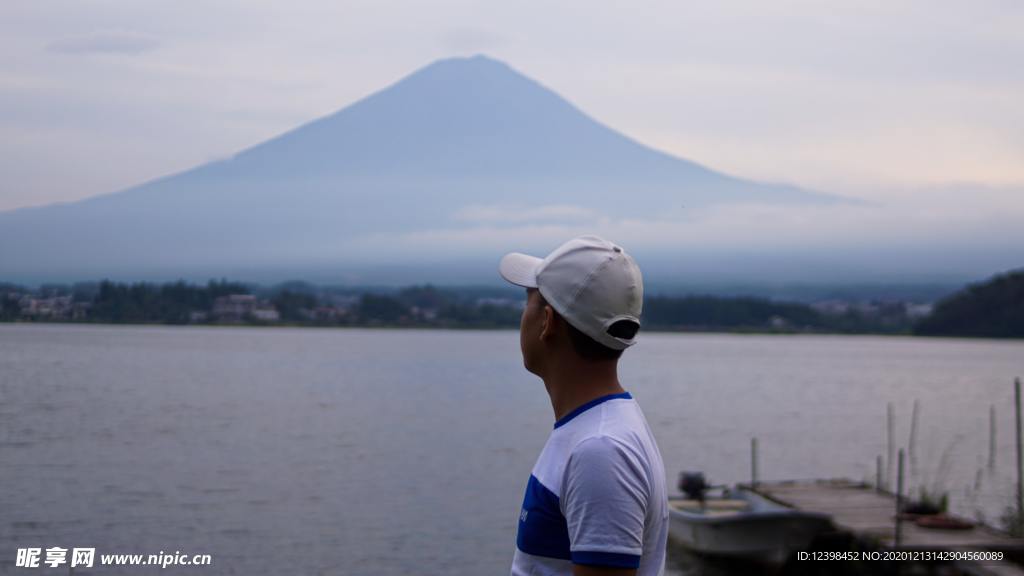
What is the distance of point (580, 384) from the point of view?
2572 millimetres

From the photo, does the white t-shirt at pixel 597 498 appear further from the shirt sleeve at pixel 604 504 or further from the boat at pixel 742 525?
the boat at pixel 742 525

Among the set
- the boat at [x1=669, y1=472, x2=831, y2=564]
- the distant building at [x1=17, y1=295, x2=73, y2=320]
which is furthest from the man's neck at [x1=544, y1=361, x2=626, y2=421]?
the distant building at [x1=17, y1=295, x2=73, y2=320]

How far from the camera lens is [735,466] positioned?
1420 inches

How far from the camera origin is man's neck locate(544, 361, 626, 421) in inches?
101

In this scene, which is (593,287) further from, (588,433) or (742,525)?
(742,525)

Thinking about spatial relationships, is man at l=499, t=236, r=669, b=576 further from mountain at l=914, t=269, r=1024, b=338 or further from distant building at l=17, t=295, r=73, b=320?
mountain at l=914, t=269, r=1024, b=338

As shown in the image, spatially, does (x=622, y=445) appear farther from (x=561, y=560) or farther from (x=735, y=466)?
(x=735, y=466)

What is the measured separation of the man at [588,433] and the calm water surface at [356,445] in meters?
16.7

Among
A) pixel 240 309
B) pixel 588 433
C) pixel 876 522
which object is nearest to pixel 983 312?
pixel 240 309

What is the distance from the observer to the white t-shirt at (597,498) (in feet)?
7.61

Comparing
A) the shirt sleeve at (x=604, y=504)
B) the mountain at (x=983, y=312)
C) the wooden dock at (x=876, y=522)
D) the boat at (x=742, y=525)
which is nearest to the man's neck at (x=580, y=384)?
the shirt sleeve at (x=604, y=504)

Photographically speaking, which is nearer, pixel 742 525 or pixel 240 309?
pixel 742 525

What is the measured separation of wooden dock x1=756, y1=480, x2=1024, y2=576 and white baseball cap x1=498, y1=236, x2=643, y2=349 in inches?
425

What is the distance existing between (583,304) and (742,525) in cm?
1549
